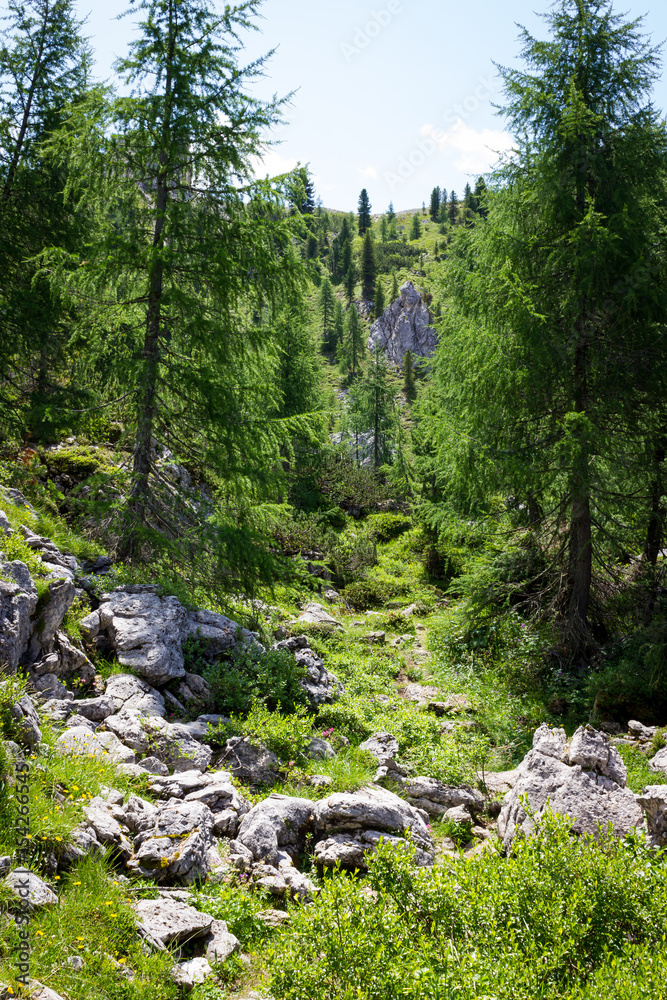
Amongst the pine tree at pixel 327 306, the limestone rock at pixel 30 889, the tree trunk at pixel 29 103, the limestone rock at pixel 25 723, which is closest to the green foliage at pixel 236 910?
the limestone rock at pixel 30 889

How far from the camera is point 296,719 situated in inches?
290

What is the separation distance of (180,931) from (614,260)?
10.6 m

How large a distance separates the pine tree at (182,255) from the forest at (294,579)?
59 millimetres

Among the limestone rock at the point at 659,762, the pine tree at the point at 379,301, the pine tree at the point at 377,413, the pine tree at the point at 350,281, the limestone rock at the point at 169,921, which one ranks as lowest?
the limestone rock at the point at 659,762

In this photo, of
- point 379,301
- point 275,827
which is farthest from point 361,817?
point 379,301

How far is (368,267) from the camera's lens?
91.1 metres

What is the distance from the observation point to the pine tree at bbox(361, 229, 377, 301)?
88669 mm

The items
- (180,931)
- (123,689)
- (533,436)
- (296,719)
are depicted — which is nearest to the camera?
(180,931)

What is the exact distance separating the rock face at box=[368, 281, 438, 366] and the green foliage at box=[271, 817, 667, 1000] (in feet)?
265

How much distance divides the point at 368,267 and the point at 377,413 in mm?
64501

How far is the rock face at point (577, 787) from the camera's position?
5332 mm

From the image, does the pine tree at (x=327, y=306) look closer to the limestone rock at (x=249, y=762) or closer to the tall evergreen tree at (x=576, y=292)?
the tall evergreen tree at (x=576, y=292)

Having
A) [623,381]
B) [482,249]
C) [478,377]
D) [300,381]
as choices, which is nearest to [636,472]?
[623,381]

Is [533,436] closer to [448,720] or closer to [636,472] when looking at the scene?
[636,472]
